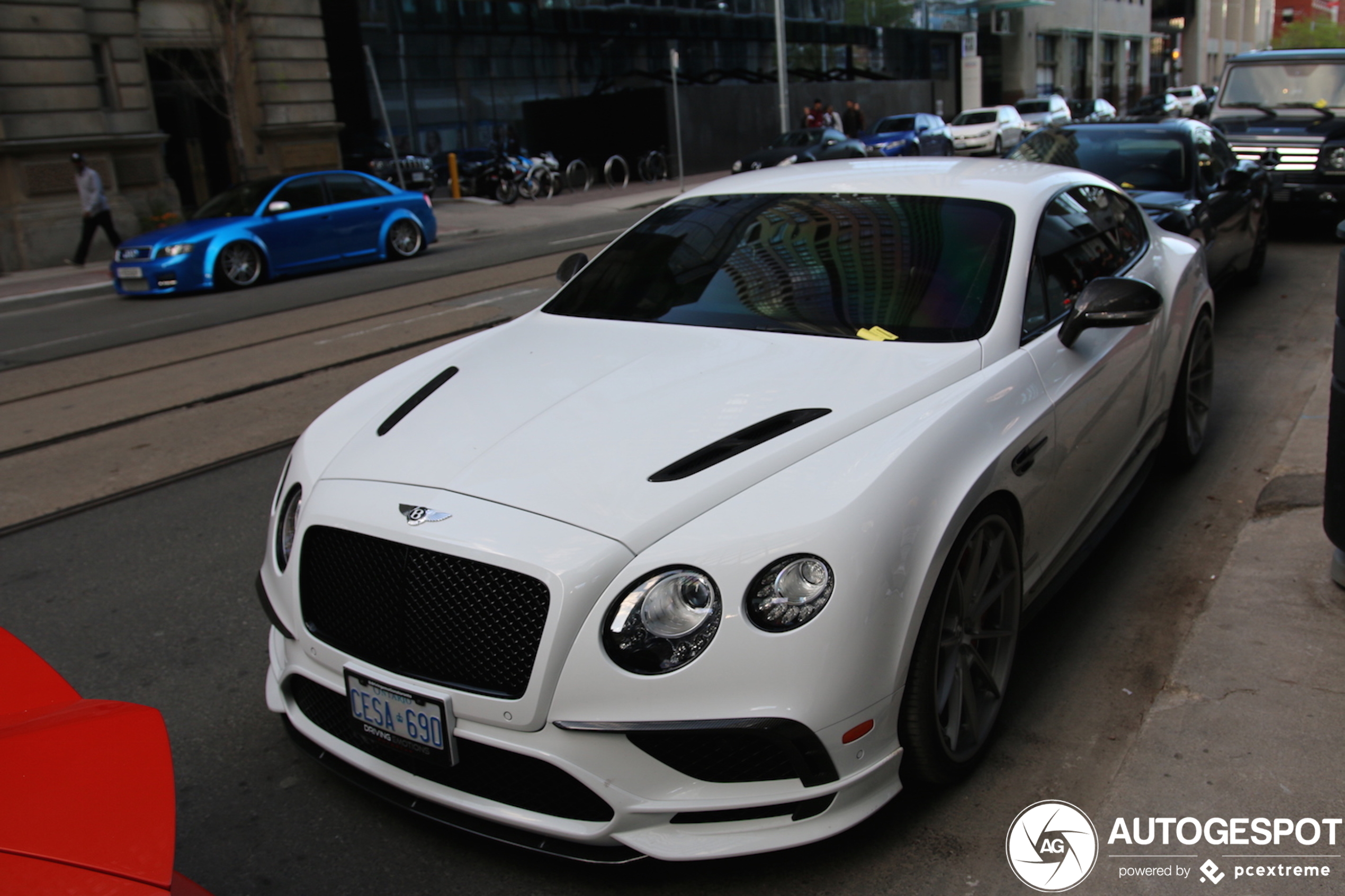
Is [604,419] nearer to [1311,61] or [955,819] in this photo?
[955,819]

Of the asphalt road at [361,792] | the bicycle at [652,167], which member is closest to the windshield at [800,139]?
the bicycle at [652,167]

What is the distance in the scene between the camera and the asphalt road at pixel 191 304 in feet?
36.4

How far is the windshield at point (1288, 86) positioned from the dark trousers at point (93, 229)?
652 inches

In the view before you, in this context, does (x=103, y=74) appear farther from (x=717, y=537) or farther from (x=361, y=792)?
(x=717, y=537)

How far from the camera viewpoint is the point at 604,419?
2.97 metres

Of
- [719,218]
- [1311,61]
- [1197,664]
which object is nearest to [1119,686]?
[1197,664]

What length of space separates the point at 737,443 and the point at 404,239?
1472 cm

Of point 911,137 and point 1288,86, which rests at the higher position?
point 1288,86

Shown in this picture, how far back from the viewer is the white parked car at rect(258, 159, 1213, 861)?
240cm

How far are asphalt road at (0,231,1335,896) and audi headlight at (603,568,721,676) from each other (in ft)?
1.99

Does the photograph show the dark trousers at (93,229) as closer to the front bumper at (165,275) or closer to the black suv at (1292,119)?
the front bumper at (165,275)

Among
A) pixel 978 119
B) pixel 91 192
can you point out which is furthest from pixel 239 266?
pixel 978 119

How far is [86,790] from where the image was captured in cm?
160

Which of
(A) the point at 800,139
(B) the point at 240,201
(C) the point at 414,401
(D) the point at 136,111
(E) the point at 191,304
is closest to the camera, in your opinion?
(C) the point at 414,401
